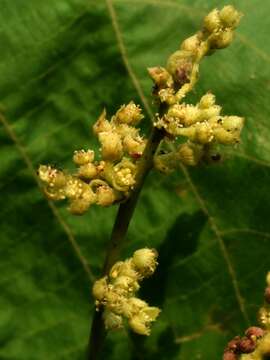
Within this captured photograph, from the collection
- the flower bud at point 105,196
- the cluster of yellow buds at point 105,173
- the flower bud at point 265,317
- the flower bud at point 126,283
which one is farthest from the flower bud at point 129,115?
the flower bud at point 265,317

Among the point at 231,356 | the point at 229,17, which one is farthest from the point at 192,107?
the point at 231,356

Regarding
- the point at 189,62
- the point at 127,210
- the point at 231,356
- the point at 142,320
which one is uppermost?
the point at 189,62

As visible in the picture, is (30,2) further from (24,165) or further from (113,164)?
(113,164)

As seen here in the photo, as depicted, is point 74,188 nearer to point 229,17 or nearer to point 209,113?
point 209,113

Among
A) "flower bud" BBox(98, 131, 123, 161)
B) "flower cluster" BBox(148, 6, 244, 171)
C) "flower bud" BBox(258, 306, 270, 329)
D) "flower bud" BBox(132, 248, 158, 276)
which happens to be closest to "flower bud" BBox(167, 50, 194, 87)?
"flower cluster" BBox(148, 6, 244, 171)

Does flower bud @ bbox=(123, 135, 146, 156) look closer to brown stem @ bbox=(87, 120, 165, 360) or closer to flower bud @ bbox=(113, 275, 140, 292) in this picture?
brown stem @ bbox=(87, 120, 165, 360)

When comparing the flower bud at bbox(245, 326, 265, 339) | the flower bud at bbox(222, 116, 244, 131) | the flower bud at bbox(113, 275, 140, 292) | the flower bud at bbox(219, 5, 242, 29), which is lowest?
the flower bud at bbox(245, 326, 265, 339)
